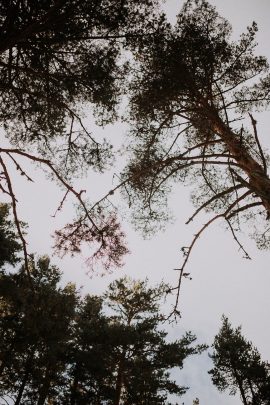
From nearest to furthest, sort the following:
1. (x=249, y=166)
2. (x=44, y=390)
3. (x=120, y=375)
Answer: (x=249, y=166) < (x=44, y=390) < (x=120, y=375)

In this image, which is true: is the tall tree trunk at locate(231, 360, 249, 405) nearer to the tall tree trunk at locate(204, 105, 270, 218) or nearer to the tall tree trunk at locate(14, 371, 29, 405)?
the tall tree trunk at locate(14, 371, 29, 405)

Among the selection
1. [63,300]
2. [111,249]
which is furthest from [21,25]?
[63,300]

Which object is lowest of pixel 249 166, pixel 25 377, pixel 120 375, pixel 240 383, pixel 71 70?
pixel 240 383

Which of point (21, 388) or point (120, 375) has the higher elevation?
point (21, 388)

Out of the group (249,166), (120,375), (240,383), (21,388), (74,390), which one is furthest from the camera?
(240,383)

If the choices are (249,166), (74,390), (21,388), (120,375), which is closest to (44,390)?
(21,388)

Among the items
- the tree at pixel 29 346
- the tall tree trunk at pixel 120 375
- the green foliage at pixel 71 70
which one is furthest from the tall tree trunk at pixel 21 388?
the green foliage at pixel 71 70

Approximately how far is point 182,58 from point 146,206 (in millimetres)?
3376

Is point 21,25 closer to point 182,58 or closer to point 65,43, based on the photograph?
point 65,43

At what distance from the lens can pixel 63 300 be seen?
15367mm

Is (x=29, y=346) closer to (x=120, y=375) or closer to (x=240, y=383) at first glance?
(x=120, y=375)

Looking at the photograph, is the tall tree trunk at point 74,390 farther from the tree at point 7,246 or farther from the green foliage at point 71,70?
the green foliage at point 71,70

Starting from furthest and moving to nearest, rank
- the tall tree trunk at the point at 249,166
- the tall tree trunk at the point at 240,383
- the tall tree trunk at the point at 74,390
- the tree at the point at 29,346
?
the tall tree trunk at the point at 240,383 → the tall tree trunk at the point at 74,390 → the tree at the point at 29,346 → the tall tree trunk at the point at 249,166

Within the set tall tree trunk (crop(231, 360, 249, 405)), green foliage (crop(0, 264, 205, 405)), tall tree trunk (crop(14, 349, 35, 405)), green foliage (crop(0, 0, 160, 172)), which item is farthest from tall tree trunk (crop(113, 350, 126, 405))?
green foliage (crop(0, 0, 160, 172))
